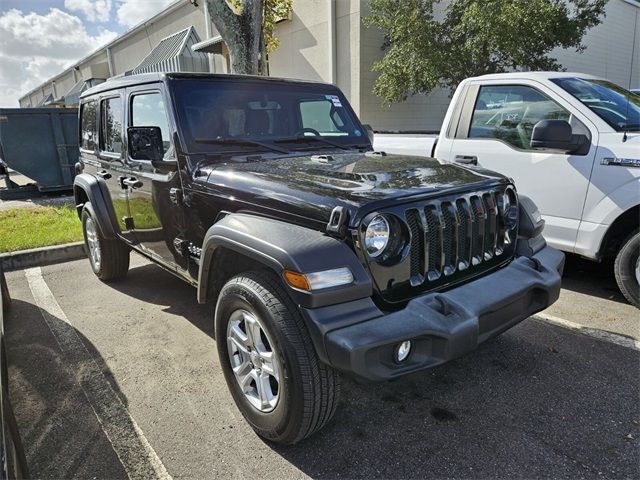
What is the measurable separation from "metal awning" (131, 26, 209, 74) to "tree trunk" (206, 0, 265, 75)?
9.68 metres

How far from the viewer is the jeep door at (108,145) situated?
4.20m

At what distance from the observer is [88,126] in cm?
510

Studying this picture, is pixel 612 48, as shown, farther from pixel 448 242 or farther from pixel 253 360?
pixel 253 360

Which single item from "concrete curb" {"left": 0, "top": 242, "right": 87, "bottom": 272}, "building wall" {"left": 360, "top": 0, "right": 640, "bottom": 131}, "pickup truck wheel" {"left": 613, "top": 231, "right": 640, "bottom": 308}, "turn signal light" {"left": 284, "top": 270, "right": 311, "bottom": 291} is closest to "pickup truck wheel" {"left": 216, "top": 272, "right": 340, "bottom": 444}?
"turn signal light" {"left": 284, "top": 270, "right": 311, "bottom": 291}

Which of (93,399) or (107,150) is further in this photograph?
(107,150)

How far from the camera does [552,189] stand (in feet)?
14.2

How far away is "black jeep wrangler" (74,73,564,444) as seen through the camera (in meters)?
2.12

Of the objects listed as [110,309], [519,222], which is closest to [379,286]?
[519,222]

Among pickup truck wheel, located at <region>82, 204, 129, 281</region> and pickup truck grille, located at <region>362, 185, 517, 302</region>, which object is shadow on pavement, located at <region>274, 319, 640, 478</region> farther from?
pickup truck wheel, located at <region>82, 204, 129, 281</region>

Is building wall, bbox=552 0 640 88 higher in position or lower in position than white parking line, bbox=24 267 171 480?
higher

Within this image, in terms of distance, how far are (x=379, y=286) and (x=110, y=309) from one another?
3131 millimetres

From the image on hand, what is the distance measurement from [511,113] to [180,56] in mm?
15578

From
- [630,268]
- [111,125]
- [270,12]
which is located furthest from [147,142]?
[270,12]

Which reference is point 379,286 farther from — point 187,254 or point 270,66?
point 270,66
